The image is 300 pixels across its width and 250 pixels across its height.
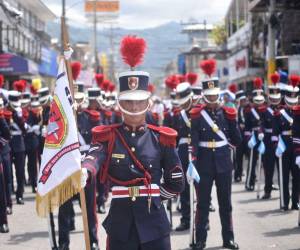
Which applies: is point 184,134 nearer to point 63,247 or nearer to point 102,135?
Answer: point 63,247

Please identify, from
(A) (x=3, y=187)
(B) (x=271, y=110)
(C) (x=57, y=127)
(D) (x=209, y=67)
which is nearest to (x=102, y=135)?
(C) (x=57, y=127)

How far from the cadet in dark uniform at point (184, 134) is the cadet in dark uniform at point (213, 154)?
153cm

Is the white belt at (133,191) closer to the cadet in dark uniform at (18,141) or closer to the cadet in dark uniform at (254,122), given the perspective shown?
the cadet in dark uniform at (18,141)

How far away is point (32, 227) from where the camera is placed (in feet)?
35.1

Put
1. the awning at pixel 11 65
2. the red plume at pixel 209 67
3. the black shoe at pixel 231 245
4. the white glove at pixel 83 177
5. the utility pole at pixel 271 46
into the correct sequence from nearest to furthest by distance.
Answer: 1. the white glove at pixel 83 177
2. the black shoe at pixel 231 245
3. the red plume at pixel 209 67
4. the utility pole at pixel 271 46
5. the awning at pixel 11 65

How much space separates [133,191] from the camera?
18.4ft

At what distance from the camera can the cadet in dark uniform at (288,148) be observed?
11.5 metres

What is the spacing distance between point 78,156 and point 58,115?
1.44 ft

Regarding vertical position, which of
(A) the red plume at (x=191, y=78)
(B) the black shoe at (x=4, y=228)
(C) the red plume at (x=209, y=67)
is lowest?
(B) the black shoe at (x=4, y=228)

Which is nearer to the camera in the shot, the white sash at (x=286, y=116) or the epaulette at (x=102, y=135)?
the epaulette at (x=102, y=135)

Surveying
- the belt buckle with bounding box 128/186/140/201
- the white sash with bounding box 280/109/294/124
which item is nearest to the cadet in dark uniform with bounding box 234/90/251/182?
the white sash with bounding box 280/109/294/124

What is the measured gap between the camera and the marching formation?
5602 millimetres

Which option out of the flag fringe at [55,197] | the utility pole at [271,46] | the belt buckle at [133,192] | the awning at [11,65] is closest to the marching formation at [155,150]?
the belt buckle at [133,192]

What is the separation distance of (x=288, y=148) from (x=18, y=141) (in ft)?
17.3
